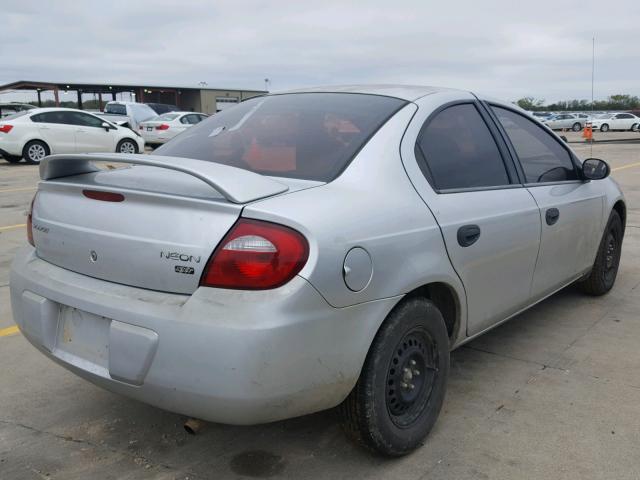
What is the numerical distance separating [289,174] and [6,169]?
15.0 metres

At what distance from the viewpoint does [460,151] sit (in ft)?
10.3

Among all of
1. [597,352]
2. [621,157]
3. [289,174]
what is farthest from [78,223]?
[621,157]

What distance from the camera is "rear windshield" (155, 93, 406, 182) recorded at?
2.70 metres

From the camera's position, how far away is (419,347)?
8.78ft

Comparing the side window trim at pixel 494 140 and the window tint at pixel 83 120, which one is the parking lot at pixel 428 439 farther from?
the window tint at pixel 83 120

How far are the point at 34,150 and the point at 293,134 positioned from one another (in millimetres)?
15427

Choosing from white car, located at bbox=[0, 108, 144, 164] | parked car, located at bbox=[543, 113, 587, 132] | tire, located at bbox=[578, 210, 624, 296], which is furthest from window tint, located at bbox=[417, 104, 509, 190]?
parked car, located at bbox=[543, 113, 587, 132]

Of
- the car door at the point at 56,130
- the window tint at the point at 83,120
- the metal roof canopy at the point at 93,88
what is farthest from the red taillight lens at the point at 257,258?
the metal roof canopy at the point at 93,88

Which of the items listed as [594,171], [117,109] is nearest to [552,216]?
[594,171]

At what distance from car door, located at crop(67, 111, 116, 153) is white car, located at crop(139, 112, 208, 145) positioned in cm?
508

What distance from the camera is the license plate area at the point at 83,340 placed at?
2312mm

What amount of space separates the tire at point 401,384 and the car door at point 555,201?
110 centimetres

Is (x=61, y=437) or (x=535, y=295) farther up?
(x=535, y=295)

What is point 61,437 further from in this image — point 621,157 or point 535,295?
point 621,157
